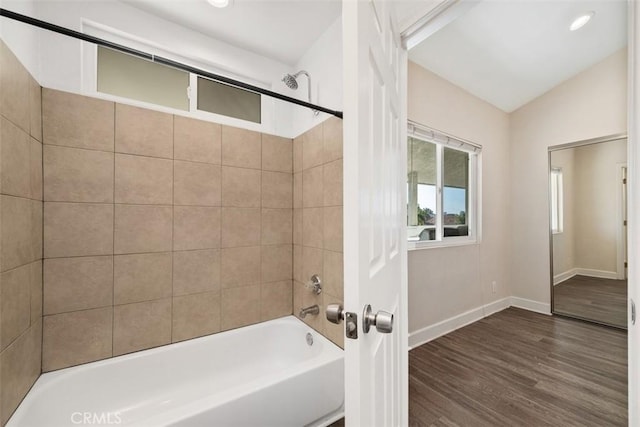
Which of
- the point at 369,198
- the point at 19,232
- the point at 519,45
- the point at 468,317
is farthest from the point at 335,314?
the point at 519,45

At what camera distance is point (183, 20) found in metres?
1.67

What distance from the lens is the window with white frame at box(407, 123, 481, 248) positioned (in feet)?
7.70

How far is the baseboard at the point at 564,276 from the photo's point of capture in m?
2.85

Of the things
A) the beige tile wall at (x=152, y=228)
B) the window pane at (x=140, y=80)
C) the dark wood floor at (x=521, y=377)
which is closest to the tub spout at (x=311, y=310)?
the beige tile wall at (x=152, y=228)

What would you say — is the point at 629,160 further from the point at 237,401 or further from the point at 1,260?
the point at 1,260

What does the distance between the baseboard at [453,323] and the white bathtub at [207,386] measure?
3.34 feet

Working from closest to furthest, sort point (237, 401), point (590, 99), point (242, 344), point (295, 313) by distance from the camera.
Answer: point (237, 401)
point (242, 344)
point (295, 313)
point (590, 99)

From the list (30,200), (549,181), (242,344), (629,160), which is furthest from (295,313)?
(549,181)

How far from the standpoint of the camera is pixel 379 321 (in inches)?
22.4

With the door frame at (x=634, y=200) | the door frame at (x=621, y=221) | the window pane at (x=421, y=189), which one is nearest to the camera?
the door frame at (x=634, y=200)

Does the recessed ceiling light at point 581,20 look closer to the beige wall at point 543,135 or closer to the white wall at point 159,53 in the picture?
the beige wall at point 543,135

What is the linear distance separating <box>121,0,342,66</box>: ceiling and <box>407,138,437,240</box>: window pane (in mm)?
1216

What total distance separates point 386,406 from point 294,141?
1.88 m

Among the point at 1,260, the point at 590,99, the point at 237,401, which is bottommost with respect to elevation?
the point at 237,401
